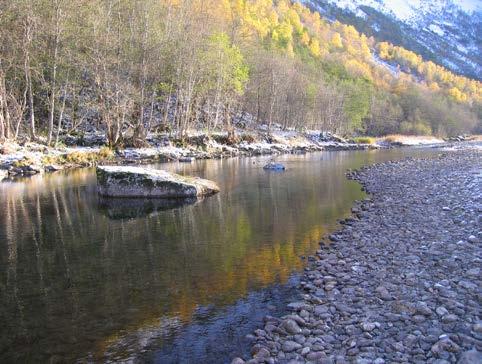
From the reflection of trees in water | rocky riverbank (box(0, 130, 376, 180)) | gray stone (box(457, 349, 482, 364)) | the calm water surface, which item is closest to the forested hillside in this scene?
rocky riverbank (box(0, 130, 376, 180))

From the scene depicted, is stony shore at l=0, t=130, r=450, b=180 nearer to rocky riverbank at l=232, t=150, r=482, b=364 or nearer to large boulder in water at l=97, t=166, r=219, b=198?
large boulder in water at l=97, t=166, r=219, b=198

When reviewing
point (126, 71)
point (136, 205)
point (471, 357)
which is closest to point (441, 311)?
point (471, 357)

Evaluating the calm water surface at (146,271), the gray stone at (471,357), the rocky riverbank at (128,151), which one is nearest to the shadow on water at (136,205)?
the calm water surface at (146,271)

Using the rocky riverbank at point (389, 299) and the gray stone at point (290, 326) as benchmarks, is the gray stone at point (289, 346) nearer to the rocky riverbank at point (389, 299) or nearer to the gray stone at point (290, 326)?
the rocky riverbank at point (389, 299)

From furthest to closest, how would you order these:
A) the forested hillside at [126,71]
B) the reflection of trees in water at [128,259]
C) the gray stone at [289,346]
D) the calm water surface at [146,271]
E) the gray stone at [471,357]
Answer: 1. the forested hillside at [126,71]
2. the reflection of trees in water at [128,259]
3. the calm water surface at [146,271]
4. the gray stone at [289,346]
5. the gray stone at [471,357]

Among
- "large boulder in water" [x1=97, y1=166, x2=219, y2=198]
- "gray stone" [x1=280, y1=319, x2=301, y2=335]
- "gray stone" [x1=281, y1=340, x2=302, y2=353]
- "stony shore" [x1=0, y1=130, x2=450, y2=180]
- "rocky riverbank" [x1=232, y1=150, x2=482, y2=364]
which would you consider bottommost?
"gray stone" [x1=281, y1=340, x2=302, y2=353]

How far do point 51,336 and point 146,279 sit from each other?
305 cm

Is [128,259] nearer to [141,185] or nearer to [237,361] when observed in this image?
[237,361]

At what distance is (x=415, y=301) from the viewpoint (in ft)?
27.7

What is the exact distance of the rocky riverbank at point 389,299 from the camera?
6766 mm

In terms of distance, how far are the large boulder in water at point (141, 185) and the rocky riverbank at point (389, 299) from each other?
9316 millimetres

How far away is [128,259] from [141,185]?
1011 centimetres

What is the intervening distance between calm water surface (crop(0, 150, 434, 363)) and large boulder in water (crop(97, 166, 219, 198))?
88cm

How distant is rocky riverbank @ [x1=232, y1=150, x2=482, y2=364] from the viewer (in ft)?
22.2
